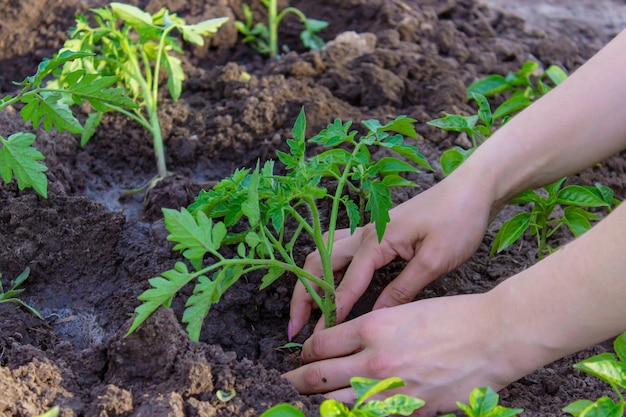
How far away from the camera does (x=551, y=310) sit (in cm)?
172

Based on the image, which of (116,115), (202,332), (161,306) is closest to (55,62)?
(161,306)

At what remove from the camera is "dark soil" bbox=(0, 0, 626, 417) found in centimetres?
184

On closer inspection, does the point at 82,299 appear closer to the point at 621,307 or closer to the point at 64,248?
the point at 64,248

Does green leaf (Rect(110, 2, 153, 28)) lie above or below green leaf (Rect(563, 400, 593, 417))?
above

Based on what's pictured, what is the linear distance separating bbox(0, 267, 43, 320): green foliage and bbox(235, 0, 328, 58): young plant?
5.62ft

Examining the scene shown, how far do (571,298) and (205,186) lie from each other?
129 centimetres

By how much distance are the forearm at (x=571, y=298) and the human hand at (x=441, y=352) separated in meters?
0.02

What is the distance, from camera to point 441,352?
1799mm

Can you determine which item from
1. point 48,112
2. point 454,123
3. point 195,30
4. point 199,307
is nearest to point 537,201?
point 454,123

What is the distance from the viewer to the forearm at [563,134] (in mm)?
2111

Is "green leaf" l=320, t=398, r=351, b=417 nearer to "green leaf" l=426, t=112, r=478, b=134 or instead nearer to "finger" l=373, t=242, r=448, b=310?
"finger" l=373, t=242, r=448, b=310

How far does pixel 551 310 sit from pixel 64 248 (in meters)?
1.42

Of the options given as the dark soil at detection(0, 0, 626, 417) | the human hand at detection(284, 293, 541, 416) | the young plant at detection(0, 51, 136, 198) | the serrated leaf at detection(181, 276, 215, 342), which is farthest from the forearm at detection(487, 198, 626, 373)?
the young plant at detection(0, 51, 136, 198)

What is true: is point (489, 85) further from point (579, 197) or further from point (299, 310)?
point (299, 310)
